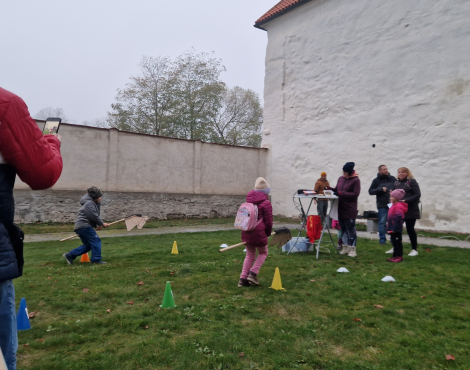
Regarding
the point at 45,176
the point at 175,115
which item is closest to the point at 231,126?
the point at 175,115

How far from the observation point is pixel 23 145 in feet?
6.37

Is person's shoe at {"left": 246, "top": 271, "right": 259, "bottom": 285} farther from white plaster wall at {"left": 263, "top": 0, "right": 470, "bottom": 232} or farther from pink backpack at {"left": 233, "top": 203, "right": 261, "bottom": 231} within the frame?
white plaster wall at {"left": 263, "top": 0, "right": 470, "bottom": 232}

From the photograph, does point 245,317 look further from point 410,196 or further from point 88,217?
point 410,196

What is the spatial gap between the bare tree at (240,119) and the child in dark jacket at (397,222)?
2779 cm

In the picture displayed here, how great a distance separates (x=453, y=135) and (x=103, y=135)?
13001 mm

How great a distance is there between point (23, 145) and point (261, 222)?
3843 millimetres

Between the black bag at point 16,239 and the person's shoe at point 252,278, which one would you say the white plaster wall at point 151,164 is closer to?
the person's shoe at point 252,278

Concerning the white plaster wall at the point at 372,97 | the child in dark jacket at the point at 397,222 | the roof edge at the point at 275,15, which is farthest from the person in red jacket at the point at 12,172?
the roof edge at the point at 275,15

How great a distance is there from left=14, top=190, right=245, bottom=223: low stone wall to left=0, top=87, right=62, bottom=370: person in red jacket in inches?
499

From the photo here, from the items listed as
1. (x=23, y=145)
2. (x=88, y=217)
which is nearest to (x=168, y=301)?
(x=23, y=145)

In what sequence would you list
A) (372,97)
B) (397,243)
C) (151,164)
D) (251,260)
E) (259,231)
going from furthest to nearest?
(151,164) < (372,97) < (397,243) < (251,260) < (259,231)

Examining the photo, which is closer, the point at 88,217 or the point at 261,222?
the point at 261,222

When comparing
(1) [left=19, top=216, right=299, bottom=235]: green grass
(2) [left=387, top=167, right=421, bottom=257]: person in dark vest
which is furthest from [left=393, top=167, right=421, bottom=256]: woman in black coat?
(1) [left=19, top=216, right=299, bottom=235]: green grass

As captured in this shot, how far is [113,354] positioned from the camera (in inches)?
125
